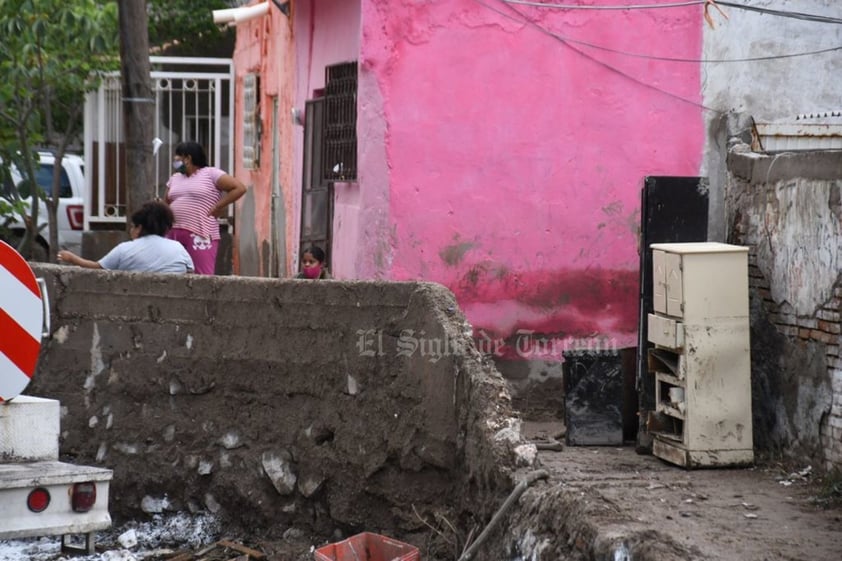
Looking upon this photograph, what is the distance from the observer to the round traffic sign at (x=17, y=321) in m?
5.71

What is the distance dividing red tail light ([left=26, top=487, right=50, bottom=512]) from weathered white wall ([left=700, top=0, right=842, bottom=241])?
244 inches

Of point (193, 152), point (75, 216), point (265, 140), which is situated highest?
point (265, 140)

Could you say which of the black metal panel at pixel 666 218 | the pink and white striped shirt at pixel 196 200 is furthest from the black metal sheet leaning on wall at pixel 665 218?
the pink and white striped shirt at pixel 196 200

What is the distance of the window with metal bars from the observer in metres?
11.0

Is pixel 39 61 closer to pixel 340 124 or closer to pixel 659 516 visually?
pixel 340 124

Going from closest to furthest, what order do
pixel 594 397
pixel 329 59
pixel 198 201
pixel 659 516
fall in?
pixel 659 516 < pixel 594 397 < pixel 198 201 < pixel 329 59

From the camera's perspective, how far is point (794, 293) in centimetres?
789

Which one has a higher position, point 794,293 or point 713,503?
point 794,293

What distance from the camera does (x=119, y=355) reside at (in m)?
7.70

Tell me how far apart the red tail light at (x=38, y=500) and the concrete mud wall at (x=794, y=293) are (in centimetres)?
412

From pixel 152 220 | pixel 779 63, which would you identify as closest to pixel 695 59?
pixel 779 63

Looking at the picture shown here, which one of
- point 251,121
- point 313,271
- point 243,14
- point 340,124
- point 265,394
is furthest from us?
point 251,121

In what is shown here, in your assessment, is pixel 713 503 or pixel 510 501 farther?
pixel 713 503

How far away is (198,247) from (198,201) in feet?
1.17
